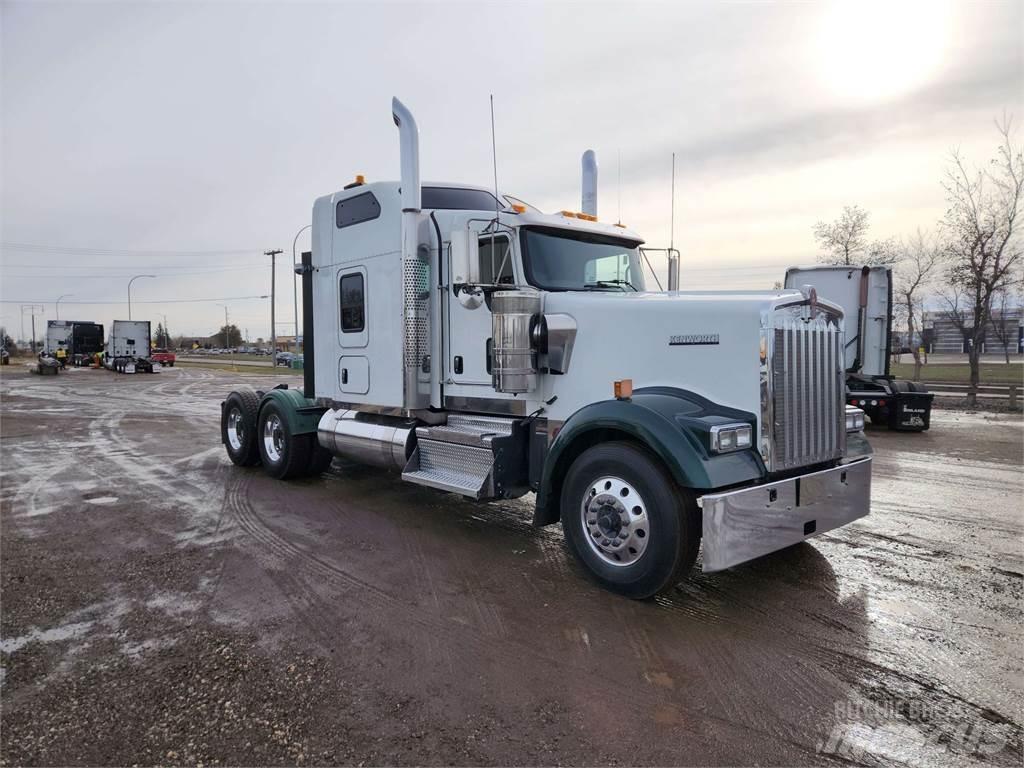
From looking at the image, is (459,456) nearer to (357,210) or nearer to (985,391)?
(357,210)

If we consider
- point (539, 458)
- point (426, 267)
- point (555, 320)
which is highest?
point (426, 267)

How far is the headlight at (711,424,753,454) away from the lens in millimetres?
3892

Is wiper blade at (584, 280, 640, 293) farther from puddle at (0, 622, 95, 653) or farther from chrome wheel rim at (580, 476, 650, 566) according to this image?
puddle at (0, 622, 95, 653)

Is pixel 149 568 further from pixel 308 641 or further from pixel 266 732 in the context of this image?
pixel 266 732

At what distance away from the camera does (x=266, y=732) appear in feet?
9.25

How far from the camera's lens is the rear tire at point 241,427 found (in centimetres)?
884

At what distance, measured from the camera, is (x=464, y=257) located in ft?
17.0

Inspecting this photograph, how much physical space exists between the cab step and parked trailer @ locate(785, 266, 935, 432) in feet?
31.8

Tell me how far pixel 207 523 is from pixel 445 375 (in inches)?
107

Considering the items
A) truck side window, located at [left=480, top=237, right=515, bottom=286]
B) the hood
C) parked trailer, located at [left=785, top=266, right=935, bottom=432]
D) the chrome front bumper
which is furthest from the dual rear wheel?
parked trailer, located at [left=785, top=266, right=935, bottom=432]

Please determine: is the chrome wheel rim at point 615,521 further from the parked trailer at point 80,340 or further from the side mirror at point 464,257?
the parked trailer at point 80,340

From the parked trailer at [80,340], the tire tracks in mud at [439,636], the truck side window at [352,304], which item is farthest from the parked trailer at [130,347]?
the tire tracks in mud at [439,636]

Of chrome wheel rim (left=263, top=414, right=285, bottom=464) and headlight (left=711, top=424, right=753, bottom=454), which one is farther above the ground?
headlight (left=711, top=424, right=753, bottom=454)

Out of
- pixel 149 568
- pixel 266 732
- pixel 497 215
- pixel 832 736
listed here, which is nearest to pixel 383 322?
pixel 497 215
